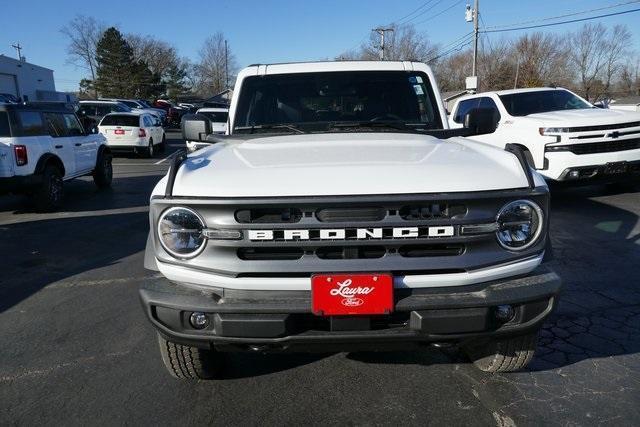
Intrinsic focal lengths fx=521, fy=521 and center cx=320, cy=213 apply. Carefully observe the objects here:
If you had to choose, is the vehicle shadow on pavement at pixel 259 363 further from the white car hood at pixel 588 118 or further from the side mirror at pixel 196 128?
the white car hood at pixel 588 118

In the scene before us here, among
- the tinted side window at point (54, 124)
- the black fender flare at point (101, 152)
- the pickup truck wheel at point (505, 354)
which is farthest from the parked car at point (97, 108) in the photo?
the pickup truck wheel at point (505, 354)

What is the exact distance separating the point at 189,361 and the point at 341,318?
1073 mm

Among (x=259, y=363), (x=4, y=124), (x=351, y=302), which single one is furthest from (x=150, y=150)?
(x=351, y=302)

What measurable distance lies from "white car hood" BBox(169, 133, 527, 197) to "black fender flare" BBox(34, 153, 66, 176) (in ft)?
21.9

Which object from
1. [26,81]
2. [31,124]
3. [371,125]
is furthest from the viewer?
[26,81]

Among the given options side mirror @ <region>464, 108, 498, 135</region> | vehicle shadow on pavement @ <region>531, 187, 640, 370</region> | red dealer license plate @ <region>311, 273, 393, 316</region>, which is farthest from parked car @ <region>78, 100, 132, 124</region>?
red dealer license plate @ <region>311, 273, 393, 316</region>

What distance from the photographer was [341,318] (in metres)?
2.37

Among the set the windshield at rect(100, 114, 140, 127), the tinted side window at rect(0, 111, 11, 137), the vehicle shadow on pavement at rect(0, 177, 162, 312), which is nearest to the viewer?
the vehicle shadow on pavement at rect(0, 177, 162, 312)

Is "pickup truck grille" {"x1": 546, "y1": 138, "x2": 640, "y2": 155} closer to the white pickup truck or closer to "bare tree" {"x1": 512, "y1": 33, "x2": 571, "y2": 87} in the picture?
the white pickup truck

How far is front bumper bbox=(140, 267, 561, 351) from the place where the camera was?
2.34 metres

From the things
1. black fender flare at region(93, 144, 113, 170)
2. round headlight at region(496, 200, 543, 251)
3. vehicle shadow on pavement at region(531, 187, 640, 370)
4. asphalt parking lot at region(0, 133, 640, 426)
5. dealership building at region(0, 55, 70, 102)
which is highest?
dealership building at region(0, 55, 70, 102)

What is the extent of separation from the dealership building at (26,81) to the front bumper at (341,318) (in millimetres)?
49095

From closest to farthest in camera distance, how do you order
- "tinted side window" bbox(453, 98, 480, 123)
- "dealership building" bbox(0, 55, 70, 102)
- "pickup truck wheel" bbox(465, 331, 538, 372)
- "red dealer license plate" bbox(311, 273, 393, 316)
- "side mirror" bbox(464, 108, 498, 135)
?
"red dealer license plate" bbox(311, 273, 393, 316) < "pickup truck wheel" bbox(465, 331, 538, 372) < "side mirror" bbox(464, 108, 498, 135) < "tinted side window" bbox(453, 98, 480, 123) < "dealership building" bbox(0, 55, 70, 102)

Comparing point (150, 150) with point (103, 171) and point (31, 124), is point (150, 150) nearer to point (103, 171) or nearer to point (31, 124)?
point (103, 171)
